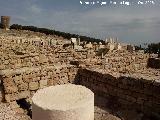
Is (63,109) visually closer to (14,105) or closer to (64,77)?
(14,105)

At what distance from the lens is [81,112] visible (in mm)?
4414

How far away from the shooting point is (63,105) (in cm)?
445

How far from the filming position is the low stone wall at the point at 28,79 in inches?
288

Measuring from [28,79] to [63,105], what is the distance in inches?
140

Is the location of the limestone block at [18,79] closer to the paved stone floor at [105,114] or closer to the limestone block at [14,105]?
the limestone block at [14,105]

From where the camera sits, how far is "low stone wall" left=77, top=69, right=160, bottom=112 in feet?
22.0

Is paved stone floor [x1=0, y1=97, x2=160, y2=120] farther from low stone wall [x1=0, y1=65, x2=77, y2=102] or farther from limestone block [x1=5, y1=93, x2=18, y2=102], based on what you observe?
low stone wall [x1=0, y1=65, x2=77, y2=102]

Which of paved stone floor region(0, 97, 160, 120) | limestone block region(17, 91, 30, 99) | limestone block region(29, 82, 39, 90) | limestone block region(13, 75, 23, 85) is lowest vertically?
paved stone floor region(0, 97, 160, 120)

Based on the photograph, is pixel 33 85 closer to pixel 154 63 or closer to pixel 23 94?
pixel 23 94

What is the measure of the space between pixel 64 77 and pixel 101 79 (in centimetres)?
132

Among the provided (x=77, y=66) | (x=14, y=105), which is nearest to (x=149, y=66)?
(x=77, y=66)

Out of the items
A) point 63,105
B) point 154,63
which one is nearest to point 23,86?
point 63,105

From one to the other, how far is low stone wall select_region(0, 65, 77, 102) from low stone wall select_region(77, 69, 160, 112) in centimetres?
94

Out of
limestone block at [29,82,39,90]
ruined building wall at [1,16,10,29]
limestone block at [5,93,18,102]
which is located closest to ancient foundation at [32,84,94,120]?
limestone block at [5,93,18,102]
